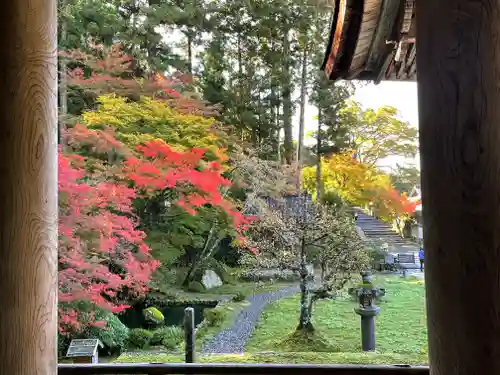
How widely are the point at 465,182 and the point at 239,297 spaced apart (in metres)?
4.88

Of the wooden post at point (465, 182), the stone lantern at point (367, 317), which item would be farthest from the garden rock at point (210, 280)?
the wooden post at point (465, 182)

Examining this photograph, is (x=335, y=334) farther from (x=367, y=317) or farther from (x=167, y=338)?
(x=167, y=338)

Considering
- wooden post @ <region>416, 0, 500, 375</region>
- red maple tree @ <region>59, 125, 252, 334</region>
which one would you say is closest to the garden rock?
red maple tree @ <region>59, 125, 252, 334</region>

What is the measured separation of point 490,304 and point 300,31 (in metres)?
5.64

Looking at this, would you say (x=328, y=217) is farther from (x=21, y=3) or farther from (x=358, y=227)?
(x=21, y=3)

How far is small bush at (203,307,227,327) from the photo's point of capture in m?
4.99

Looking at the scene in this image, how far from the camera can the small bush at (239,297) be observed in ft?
17.1

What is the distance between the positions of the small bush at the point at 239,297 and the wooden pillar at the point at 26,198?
452 centimetres

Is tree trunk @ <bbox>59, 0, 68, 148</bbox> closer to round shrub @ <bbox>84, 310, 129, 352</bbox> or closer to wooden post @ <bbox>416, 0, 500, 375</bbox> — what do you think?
round shrub @ <bbox>84, 310, 129, 352</bbox>

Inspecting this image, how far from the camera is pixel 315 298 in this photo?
187 inches

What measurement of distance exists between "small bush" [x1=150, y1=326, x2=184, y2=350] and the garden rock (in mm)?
703

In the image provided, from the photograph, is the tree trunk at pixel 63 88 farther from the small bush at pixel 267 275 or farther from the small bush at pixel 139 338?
the small bush at pixel 267 275

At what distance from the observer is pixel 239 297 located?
206 inches

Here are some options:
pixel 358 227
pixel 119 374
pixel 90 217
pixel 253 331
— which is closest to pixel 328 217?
pixel 358 227
